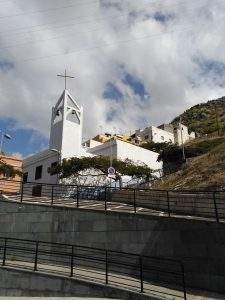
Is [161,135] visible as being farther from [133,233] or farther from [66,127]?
[133,233]

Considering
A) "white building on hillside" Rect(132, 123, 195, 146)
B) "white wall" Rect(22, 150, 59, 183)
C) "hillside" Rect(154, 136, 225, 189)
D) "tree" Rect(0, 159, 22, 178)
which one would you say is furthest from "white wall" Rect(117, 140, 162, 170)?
"white building on hillside" Rect(132, 123, 195, 146)

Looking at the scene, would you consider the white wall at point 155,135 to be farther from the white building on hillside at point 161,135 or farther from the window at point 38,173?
the window at point 38,173

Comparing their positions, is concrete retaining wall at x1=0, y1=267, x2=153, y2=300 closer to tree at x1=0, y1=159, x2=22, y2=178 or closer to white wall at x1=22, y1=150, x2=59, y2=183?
tree at x1=0, y1=159, x2=22, y2=178

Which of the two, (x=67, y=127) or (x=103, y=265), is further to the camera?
(x=67, y=127)

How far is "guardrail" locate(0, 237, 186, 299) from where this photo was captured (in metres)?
13.8

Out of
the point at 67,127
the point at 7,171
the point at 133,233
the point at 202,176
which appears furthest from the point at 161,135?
the point at 133,233

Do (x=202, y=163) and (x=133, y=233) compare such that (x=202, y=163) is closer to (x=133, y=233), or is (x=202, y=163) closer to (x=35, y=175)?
(x=35, y=175)

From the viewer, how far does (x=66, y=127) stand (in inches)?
1818

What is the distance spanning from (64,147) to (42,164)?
3.48m

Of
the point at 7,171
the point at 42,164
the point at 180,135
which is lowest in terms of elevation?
the point at 7,171

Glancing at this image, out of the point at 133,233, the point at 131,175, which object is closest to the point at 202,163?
the point at 131,175

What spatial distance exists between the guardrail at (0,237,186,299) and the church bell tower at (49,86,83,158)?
26.7m

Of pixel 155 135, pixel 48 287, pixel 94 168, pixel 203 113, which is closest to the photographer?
pixel 48 287

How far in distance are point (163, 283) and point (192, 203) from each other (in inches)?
159
